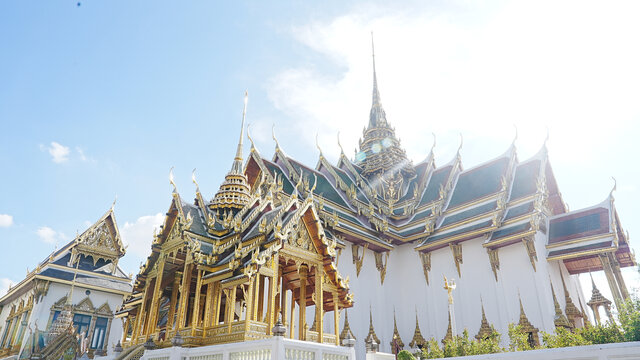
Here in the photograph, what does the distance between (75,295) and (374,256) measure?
41.1 ft

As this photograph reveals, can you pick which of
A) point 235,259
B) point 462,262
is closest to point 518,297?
point 462,262

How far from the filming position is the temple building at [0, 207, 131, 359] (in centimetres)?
1612

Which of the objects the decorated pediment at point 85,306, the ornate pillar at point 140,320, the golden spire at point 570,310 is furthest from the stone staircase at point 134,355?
the decorated pediment at point 85,306

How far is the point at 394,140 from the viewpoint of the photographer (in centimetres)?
2533

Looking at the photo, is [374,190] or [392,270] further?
[374,190]

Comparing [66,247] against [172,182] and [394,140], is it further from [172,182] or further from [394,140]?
[394,140]

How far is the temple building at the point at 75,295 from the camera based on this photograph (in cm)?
1612

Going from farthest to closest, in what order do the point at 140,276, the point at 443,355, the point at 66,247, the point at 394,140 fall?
the point at 394,140 < the point at 66,247 < the point at 443,355 < the point at 140,276

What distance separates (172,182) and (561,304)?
12485 mm

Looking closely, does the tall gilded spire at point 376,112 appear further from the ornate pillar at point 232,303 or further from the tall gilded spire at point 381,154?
the ornate pillar at point 232,303

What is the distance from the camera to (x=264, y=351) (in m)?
4.86

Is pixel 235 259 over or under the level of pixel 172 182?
under

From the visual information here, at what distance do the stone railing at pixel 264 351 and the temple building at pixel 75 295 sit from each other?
11163 mm

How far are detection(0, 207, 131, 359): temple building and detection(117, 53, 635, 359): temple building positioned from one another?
204 inches
